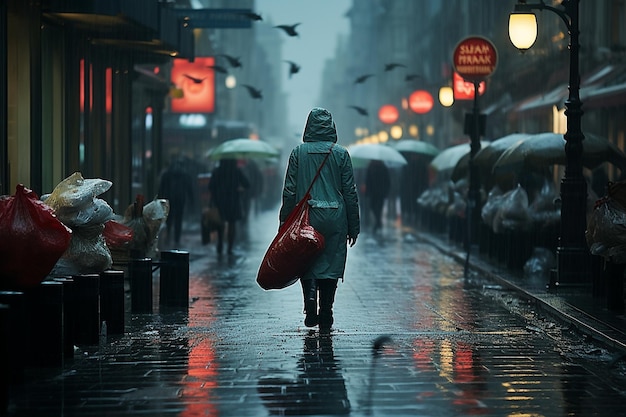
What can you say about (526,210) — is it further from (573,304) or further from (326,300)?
(326,300)

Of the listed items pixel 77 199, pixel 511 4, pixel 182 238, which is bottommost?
pixel 182 238

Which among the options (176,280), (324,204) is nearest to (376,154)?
(176,280)

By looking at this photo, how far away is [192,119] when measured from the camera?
57.5 m

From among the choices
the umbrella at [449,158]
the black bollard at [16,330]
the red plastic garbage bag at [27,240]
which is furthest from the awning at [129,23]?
the umbrella at [449,158]

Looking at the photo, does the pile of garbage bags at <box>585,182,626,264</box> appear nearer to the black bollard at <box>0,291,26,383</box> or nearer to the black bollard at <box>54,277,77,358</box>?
the black bollard at <box>54,277,77,358</box>

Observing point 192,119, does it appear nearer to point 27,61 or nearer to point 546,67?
point 546,67

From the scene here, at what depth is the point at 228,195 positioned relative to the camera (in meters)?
23.8

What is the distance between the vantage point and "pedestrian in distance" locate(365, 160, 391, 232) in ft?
108

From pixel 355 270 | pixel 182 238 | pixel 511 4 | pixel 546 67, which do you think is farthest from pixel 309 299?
pixel 511 4

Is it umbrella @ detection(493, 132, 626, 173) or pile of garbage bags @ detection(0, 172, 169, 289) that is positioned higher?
umbrella @ detection(493, 132, 626, 173)

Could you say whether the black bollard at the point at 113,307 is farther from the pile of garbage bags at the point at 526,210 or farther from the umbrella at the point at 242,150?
the umbrella at the point at 242,150

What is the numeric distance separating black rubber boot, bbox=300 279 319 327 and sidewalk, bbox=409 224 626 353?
97.8 inches

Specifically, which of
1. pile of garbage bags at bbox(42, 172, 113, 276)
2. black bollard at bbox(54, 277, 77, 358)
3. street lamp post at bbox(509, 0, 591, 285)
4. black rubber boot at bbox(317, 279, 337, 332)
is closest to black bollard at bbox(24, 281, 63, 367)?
black bollard at bbox(54, 277, 77, 358)

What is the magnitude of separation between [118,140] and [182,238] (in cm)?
612
